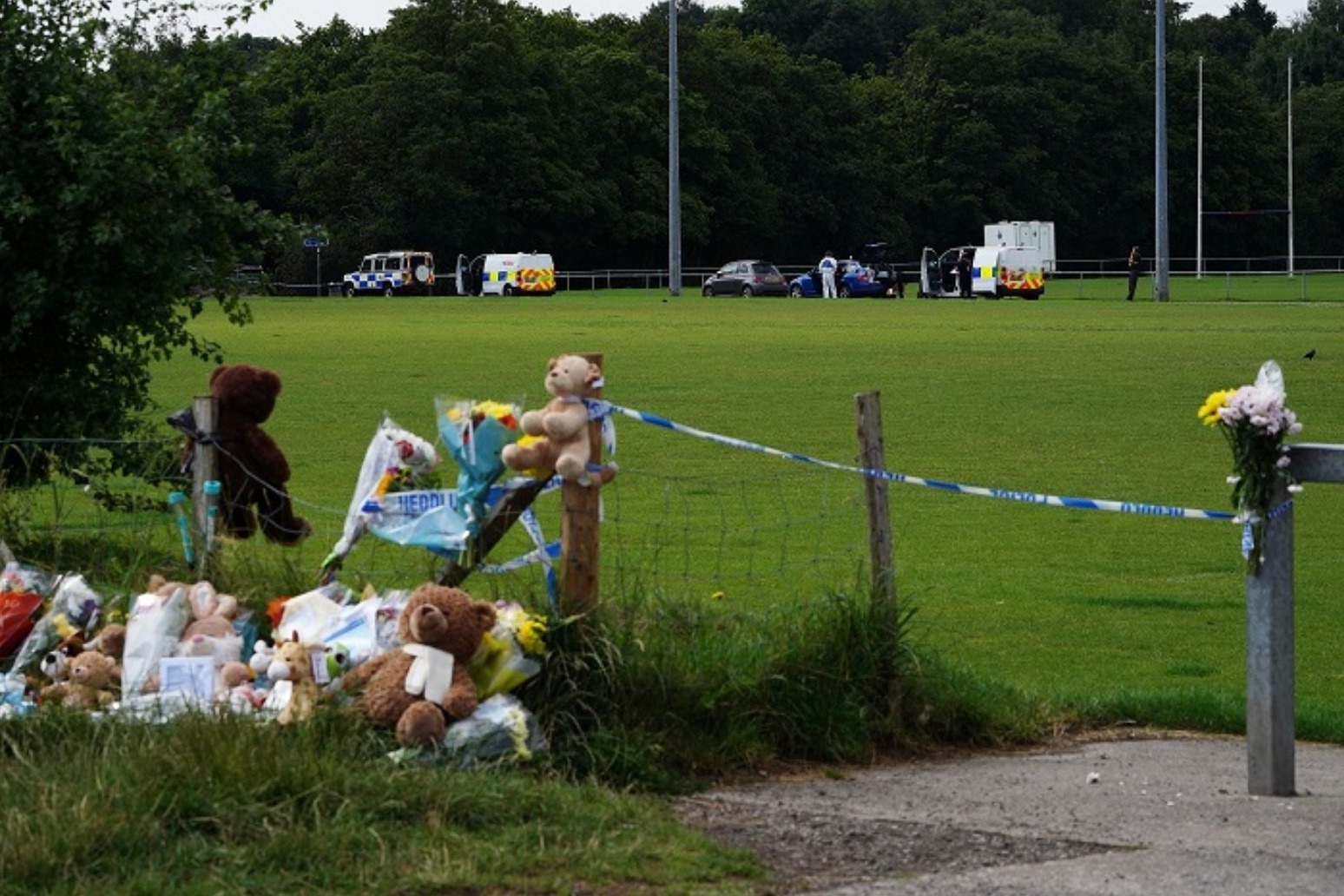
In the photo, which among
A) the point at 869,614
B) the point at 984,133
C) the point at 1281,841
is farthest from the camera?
the point at 984,133

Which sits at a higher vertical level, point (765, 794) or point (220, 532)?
point (220, 532)

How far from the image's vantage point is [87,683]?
28.7 feet

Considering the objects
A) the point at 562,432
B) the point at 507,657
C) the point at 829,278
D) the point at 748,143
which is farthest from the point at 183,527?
the point at 748,143

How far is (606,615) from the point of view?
8.69m

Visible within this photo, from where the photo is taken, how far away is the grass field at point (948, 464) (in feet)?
39.8

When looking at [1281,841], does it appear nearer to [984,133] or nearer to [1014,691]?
[1014,691]

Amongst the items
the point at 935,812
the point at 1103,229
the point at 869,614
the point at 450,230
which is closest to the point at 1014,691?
the point at 869,614

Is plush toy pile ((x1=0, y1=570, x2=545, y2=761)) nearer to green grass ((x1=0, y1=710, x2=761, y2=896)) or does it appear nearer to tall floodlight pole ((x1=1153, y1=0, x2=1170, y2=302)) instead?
green grass ((x1=0, y1=710, x2=761, y2=896))

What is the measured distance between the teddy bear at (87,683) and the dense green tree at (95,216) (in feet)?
12.4

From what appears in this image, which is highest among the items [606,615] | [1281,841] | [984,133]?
[984,133]

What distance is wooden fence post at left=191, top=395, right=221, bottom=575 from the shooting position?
10.1 meters

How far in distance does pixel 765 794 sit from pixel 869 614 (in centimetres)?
117

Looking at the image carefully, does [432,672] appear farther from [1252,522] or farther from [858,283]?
[858,283]

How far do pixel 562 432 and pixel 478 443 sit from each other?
1.48 feet
